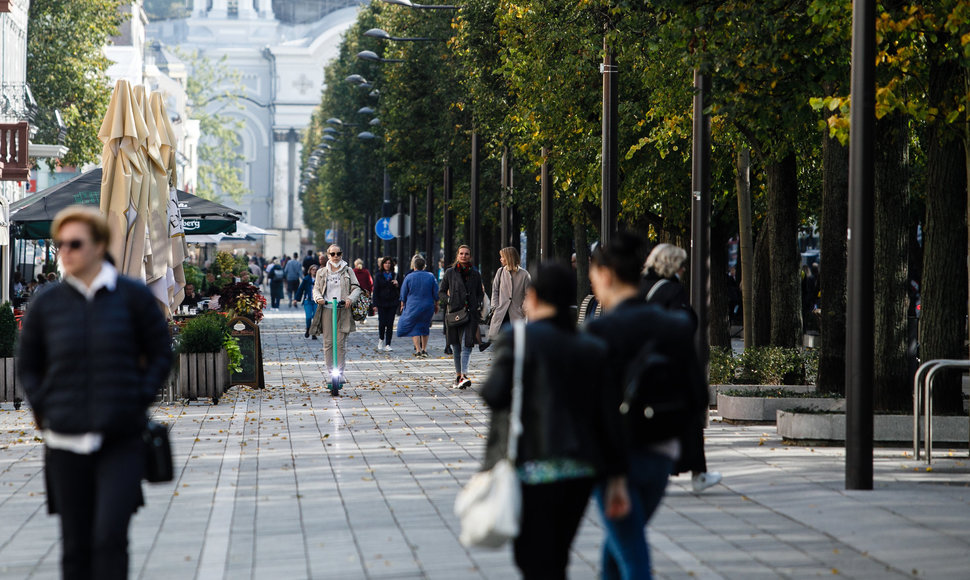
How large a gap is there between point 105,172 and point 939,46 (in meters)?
8.48

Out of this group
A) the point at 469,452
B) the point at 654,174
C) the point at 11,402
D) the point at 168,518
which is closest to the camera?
the point at 168,518

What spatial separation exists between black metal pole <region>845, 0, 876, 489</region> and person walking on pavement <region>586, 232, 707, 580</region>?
4232mm

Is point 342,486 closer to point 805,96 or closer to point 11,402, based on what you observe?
point 805,96

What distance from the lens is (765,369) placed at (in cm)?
1719

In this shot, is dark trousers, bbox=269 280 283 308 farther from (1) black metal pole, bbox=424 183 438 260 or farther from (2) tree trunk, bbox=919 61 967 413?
(2) tree trunk, bbox=919 61 967 413

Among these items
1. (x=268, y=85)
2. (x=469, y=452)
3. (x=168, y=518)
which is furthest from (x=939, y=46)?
(x=268, y=85)

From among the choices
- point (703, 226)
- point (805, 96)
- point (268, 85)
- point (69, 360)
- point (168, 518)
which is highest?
point (268, 85)

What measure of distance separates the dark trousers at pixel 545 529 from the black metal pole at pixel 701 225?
8902mm

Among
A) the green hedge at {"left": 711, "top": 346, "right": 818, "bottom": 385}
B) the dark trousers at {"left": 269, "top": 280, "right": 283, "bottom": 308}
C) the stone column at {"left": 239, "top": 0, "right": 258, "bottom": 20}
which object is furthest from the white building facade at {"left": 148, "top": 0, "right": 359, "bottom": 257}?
the green hedge at {"left": 711, "top": 346, "right": 818, "bottom": 385}

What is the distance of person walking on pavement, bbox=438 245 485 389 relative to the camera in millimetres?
19375

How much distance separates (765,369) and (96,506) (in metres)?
12.4

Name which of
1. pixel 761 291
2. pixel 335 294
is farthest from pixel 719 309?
pixel 335 294

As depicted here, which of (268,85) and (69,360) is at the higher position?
(268,85)

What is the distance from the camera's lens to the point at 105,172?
16.4m
